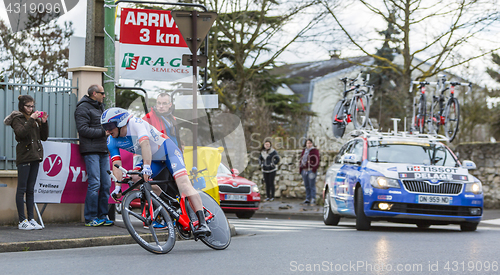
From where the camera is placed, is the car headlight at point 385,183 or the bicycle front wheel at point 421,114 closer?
the car headlight at point 385,183

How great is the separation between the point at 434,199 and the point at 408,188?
455 millimetres

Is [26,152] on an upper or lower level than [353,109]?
lower

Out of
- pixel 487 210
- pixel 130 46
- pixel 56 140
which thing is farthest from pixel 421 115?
pixel 56 140

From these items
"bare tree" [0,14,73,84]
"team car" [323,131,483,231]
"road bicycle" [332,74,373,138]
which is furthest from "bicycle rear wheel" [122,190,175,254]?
"bare tree" [0,14,73,84]

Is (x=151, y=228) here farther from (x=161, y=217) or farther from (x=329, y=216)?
(x=329, y=216)

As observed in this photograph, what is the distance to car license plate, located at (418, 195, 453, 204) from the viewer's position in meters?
9.82

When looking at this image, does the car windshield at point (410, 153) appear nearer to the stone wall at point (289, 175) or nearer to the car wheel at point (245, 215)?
the car wheel at point (245, 215)

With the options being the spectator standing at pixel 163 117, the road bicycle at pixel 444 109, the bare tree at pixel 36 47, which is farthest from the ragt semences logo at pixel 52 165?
the bare tree at pixel 36 47

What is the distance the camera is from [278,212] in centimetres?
1595

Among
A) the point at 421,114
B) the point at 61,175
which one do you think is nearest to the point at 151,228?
the point at 61,175

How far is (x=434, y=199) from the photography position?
9.86m

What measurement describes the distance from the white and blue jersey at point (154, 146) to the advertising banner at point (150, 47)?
12.0 ft

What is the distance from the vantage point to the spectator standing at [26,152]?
842cm

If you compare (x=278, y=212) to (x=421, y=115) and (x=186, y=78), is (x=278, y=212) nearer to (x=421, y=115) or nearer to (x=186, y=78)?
(x=421, y=115)
